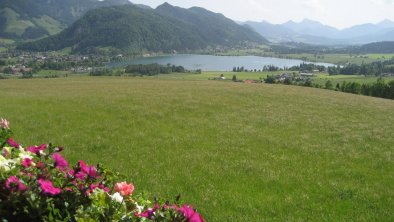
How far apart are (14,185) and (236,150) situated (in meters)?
13.4

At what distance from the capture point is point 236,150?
1716 centimetres

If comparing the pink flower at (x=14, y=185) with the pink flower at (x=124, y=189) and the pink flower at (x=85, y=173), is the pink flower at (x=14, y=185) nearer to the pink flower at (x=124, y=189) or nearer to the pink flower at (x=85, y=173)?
the pink flower at (x=85, y=173)

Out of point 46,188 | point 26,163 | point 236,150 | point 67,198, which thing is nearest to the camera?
point 46,188

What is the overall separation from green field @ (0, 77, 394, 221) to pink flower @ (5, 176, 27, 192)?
640 centimetres

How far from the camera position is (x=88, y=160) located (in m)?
14.4

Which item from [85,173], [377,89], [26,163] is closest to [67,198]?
[85,173]

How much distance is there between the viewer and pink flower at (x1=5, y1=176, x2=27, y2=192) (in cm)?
437

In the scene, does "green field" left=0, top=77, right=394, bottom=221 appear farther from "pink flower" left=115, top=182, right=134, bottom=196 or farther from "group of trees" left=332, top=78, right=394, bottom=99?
"group of trees" left=332, top=78, right=394, bottom=99

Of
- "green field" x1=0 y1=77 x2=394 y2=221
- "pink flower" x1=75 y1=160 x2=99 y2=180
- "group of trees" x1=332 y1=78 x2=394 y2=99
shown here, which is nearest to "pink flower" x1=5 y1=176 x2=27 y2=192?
"pink flower" x1=75 y1=160 x2=99 y2=180

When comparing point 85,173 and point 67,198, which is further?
point 85,173

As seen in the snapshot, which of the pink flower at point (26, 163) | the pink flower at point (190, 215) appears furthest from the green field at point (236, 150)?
the pink flower at point (26, 163)

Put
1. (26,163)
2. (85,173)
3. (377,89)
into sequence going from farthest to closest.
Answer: (377,89), (85,173), (26,163)

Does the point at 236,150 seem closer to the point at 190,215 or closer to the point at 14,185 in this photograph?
the point at 190,215

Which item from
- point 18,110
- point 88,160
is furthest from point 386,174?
point 18,110
